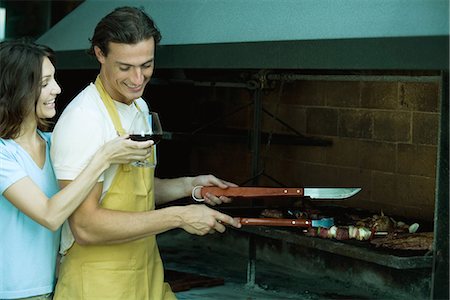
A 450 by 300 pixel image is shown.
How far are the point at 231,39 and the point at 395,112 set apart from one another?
2.46 m

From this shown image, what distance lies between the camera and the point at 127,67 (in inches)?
137

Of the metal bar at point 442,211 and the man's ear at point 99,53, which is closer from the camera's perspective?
the metal bar at point 442,211

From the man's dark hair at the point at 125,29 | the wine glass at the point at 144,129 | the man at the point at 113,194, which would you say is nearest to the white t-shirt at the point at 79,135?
the man at the point at 113,194

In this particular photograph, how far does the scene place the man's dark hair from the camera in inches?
136

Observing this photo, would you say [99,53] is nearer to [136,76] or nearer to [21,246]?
[136,76]

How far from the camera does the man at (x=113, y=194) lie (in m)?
3.36

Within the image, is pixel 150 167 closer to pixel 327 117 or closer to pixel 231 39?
pixel 231 39

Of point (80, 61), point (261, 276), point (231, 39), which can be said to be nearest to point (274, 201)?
point (261, 276)

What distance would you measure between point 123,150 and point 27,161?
16.8 inches

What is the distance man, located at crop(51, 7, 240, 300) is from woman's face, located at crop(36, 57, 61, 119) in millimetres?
100

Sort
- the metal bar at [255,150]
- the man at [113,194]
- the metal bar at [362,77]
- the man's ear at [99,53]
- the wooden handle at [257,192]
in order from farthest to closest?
the metal bar at [255,150], the metal bar at [362,77], the wooden handle at [257,192], the man's ear at [99,53], the man at [113,194]

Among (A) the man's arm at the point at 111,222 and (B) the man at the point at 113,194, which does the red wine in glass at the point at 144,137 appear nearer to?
(B) the man at the point at 113,194

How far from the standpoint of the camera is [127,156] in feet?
11.0

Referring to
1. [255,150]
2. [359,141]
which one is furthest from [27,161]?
[359,141]
